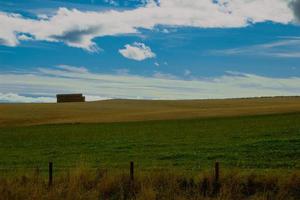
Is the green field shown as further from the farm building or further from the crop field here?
the farm building

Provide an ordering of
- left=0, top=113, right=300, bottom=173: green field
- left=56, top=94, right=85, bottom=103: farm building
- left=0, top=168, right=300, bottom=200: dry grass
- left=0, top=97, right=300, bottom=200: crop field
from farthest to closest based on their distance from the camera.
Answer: left=56, top=94, right=85, bottom=103: farm building, left=0, top=113, right=300, bottom=173: green field, left=0, top=97, right=300, bottom=200: crop field, left=0, top=168, right=300, bottom=200: dry grass

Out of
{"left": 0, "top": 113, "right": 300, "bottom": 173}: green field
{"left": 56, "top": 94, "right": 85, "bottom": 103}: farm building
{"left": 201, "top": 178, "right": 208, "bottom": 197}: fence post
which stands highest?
{"left": 56, "top": 94, "right": 85, "bottom": 103}: farm building

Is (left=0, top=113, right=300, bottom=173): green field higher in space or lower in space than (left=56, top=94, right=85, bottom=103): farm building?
lower

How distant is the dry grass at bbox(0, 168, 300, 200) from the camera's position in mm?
14750

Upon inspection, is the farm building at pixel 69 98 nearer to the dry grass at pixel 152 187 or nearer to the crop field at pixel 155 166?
the crop field at pixel 155 166

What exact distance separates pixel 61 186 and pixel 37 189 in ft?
2.48

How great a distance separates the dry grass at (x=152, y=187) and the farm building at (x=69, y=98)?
99.0 meters

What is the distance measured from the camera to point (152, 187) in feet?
50.7

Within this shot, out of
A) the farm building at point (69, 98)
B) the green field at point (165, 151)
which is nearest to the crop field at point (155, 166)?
the green field at point (165, 151)

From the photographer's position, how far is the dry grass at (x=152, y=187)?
14750 mm

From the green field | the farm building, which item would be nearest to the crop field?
the green field

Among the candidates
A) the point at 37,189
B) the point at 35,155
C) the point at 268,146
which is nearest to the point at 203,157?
the point at 268,146

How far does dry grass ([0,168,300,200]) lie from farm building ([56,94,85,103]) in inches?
3898

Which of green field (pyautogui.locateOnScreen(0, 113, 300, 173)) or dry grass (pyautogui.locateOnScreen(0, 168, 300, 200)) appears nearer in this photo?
dry grass (pyautogui.locateOnScreen(0, 168, 300, 200))
